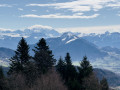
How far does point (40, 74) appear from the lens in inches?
2576

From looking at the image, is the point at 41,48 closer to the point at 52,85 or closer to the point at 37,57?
the point at 37,57

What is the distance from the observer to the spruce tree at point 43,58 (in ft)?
230

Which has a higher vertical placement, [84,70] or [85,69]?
[85,69]

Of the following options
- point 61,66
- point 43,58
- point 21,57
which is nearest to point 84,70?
point 61,66

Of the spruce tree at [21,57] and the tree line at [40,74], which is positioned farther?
the spruce tree at [21,57]

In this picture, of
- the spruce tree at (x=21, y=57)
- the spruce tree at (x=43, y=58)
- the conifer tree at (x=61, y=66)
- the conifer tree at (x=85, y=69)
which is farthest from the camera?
the conifer tree at (x=61, y=66)

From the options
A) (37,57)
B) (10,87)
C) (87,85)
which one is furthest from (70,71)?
(10,87)

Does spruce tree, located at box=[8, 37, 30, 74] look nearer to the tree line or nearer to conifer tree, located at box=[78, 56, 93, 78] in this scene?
the tree line

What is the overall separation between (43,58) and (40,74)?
23.1ft

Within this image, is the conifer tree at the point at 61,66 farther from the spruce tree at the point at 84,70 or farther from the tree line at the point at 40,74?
the spruce tree at the point at 84,70

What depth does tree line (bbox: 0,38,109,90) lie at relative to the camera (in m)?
57.9

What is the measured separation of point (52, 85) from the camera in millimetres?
55312

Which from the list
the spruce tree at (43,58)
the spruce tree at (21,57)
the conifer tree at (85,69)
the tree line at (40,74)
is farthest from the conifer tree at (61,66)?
the spruce tree at (21,57)

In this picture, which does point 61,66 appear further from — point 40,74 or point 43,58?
point 40,74
